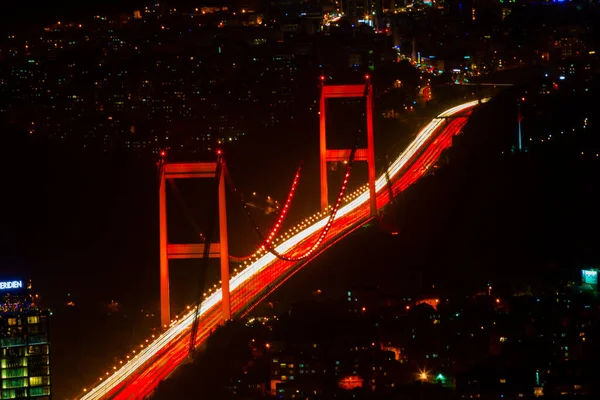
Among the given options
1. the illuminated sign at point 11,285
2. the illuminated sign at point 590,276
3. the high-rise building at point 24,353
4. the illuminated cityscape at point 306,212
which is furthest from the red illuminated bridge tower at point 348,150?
the high-rise building at point 24,353

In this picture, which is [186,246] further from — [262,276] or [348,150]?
[348,150]

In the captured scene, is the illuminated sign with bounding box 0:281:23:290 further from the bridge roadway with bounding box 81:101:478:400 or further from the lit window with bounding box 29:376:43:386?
the bridge roadway with bounding box 81:101:478:400

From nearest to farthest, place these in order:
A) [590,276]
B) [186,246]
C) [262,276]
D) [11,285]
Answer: [11,285], [186,246], [262,276], [590,276]

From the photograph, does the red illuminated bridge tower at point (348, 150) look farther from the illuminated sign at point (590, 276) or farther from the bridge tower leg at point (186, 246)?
the bridge tower leg at point (186, 246)

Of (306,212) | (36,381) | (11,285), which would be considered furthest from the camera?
(306,212)

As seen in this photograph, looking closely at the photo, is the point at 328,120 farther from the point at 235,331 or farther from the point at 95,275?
the point at 235,331

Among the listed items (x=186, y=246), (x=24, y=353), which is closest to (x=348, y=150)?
(x=186, y=246)

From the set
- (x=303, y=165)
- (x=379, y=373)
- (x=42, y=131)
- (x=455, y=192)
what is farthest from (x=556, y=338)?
(x=42, y=131)
